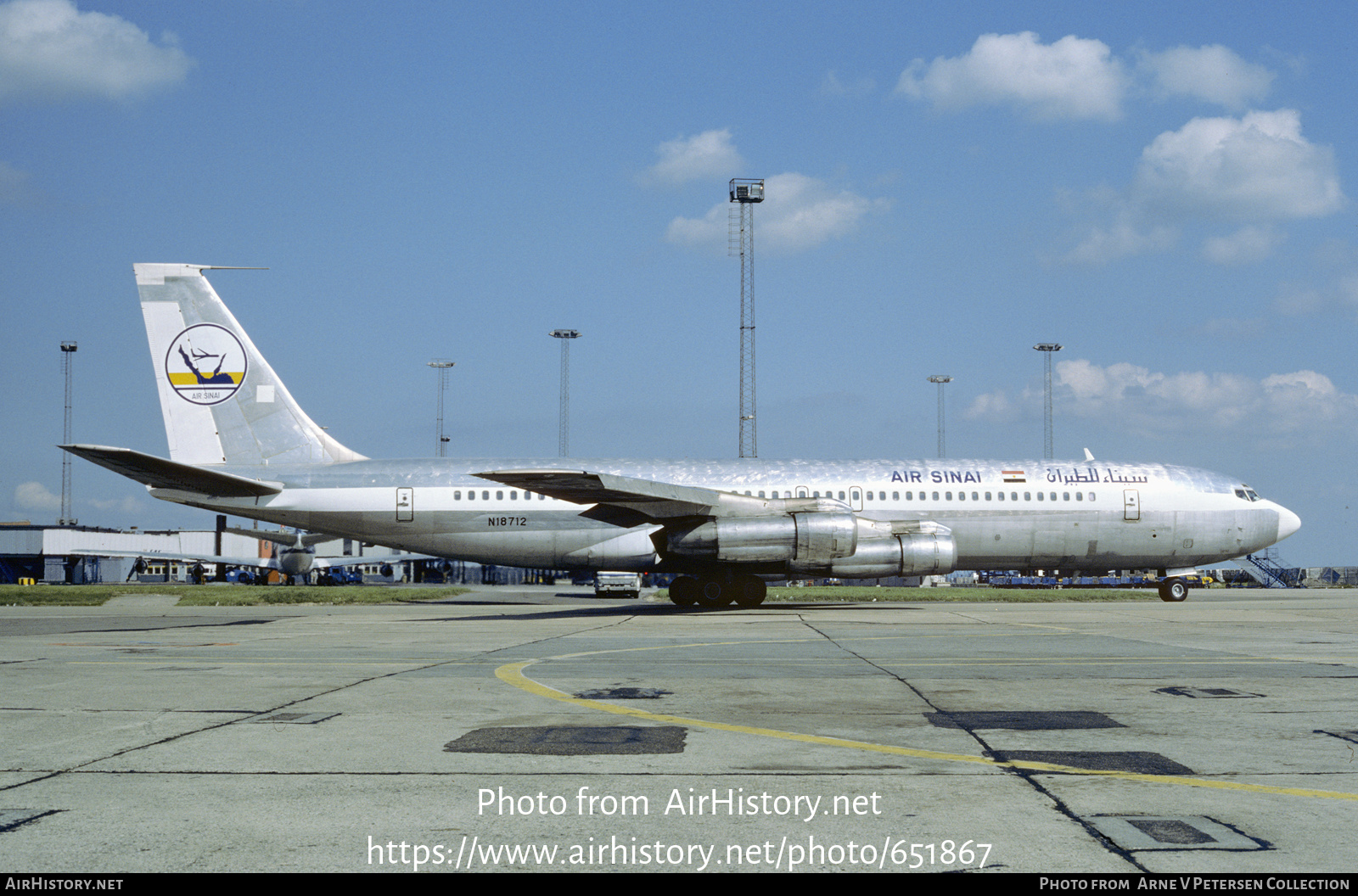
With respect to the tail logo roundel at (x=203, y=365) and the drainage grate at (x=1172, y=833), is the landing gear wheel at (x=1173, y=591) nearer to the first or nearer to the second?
the tail logo roundel at (x=203, y=365)

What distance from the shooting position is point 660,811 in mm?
5148

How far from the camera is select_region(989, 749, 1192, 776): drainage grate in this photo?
6086 mm

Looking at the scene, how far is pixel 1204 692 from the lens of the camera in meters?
9.64

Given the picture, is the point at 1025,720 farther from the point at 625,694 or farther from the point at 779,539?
the point at 779,539

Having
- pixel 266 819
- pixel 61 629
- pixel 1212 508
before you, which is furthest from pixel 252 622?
pixel 1212 508

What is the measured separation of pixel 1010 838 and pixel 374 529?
92.3 ft

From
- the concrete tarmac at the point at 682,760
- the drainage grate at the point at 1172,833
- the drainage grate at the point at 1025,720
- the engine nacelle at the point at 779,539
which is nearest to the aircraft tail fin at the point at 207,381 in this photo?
the engine nacelle at the point at 779,539

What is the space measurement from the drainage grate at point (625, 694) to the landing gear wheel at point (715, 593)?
19.1m

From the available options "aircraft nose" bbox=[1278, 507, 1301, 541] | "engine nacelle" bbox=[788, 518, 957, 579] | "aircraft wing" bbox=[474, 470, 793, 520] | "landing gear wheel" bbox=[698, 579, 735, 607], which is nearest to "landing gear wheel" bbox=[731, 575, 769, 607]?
"landing gear wheel" bbox=[698, 579, 735, 607]

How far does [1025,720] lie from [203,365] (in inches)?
1146

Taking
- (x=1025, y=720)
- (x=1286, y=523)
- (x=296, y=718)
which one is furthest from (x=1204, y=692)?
(x=1286, y=523)

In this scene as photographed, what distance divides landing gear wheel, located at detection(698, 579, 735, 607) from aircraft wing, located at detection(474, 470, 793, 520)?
216 centimetres
